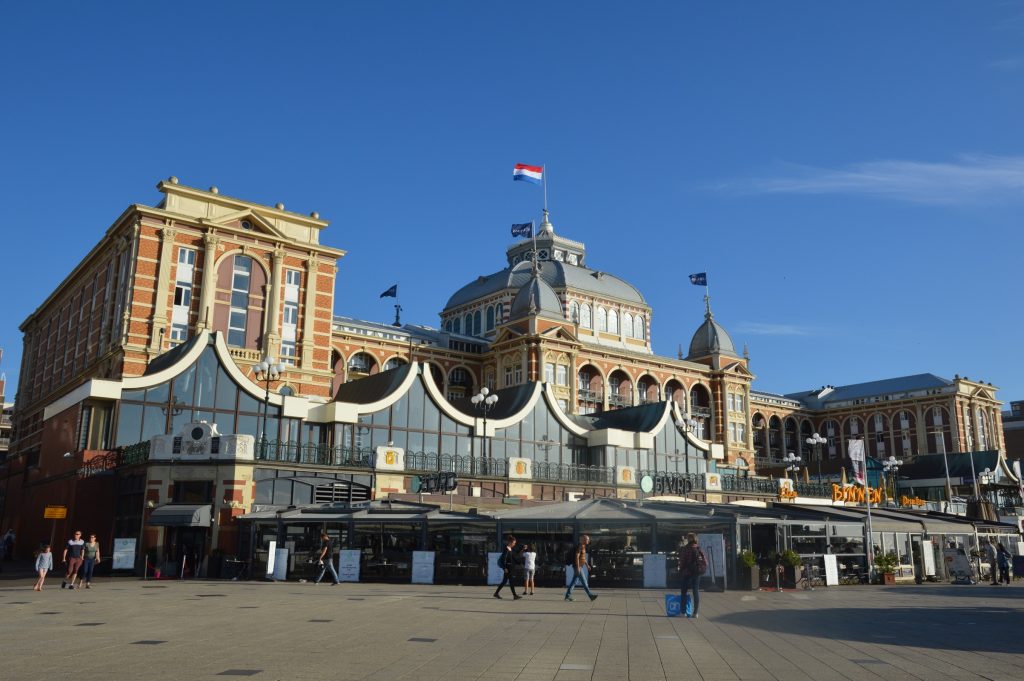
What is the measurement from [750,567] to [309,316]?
38101 millimetres

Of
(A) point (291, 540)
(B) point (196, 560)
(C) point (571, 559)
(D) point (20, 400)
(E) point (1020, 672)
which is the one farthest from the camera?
(D) point (20, 400)

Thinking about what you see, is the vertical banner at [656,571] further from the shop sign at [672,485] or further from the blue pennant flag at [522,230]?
the blue pennant flag at [522,230]

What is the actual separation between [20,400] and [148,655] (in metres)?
78.7

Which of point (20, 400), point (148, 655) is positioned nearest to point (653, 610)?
point (148, 655)

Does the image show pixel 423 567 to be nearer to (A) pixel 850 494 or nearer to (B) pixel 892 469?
(A) pixel 850 494

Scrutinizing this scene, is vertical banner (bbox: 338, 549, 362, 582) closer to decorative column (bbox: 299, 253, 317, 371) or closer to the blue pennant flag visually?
decorative column (bbox: 299, 253, 317, 371)

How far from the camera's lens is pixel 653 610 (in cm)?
2158

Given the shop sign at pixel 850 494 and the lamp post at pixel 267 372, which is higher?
the lamp post at pixel 267 372

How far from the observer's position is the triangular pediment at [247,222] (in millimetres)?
57562

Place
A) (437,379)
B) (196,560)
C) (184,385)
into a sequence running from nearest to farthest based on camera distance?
(196,560) < (184,385) < (437,379)

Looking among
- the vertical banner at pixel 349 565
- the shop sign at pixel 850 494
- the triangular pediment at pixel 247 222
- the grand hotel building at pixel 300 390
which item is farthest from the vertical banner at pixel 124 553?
the shop sign at pixel 850 494

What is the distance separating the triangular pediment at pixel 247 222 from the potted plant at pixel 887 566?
42.0 m

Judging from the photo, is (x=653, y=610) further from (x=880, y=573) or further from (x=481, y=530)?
(x=880, y=573)

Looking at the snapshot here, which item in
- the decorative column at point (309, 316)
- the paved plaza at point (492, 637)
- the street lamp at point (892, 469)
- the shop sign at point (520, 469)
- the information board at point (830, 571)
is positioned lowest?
the paved plaza at point (492, 637)
